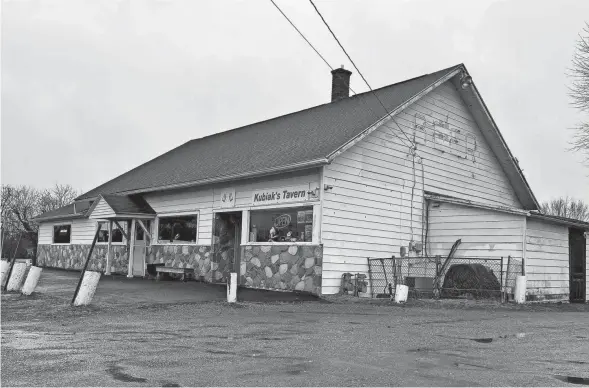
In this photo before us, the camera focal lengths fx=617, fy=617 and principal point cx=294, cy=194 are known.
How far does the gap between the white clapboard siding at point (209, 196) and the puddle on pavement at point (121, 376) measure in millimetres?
10528

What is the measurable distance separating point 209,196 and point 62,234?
45.0ft

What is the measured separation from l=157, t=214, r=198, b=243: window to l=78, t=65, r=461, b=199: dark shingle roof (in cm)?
125

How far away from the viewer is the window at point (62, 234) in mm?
29188

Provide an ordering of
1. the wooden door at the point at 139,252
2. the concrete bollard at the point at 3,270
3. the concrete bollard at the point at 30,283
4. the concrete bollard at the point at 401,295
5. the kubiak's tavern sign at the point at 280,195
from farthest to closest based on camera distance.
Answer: the wooden door at the point at 139,252 → the kubiak's tavern sign at the point at 280,195 → the concrete bollard at the point at 3,270 → the concrete bollard at the point at 30,283 → the concrete bollard at the point at 401,295

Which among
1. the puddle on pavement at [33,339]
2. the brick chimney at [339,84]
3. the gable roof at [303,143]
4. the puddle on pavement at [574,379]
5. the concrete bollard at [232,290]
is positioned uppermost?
the brick chimney at [339,84]

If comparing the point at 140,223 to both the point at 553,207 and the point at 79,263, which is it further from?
the point at 553,207

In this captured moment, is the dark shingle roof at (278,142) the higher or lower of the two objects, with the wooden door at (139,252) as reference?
higher

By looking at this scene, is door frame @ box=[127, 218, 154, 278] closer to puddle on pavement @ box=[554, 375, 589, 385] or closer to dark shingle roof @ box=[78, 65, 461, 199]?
dark shingle roof @ box=[78, 65, 461, 199]

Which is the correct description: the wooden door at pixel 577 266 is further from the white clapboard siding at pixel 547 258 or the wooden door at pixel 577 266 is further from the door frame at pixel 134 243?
the door frame at pixel 134 243

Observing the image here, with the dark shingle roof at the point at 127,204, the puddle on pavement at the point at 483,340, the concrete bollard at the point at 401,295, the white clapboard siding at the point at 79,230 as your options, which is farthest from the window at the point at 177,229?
the puddle on pavement at the point at 483,340

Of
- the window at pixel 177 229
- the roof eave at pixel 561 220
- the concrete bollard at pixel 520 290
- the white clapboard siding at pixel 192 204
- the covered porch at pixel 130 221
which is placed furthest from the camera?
the covered porch at pixel 130 221

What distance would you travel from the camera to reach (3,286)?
16.3 metres

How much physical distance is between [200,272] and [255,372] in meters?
14.3

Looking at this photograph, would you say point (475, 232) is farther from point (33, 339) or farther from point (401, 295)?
point (33, 339)
